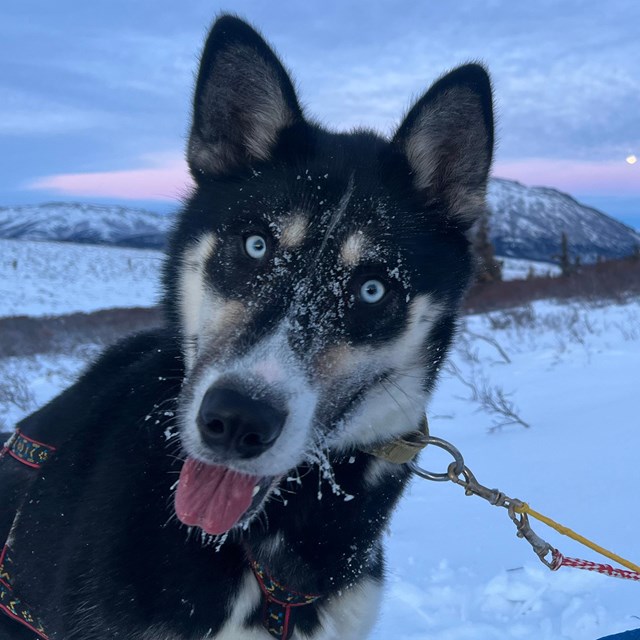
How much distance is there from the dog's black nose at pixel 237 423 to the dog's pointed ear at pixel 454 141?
3.84ft

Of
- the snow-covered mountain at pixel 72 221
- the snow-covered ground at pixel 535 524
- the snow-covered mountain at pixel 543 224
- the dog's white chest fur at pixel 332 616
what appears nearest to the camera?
the dog's white chest fur at pixel 332 616

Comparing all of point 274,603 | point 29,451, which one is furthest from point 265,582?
point 29,451

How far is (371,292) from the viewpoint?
2.04 m

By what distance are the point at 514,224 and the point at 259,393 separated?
12877 cm

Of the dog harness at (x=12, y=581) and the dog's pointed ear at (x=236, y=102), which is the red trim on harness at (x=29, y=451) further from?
A: the dog's pointed ear at (x=236, y=102)

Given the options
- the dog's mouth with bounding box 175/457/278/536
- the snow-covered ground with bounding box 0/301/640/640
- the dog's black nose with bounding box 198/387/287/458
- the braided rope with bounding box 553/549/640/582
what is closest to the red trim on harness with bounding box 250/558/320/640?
the dog's mouth with bounding box 175/457/278/536

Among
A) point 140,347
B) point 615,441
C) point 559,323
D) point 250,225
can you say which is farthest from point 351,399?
point 559,323

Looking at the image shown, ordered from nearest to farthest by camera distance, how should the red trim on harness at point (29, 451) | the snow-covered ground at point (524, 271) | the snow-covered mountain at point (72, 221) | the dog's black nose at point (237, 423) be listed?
the dog's black nose at point (237, 423)
the red trim on harness at point (29, 451)
the snow-covered ground at point (524, 271)
the snow-covered mountain at point (72, 221)

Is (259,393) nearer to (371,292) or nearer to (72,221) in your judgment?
(371,292)

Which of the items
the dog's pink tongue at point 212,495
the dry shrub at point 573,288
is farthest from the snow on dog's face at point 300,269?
the dry shrub at point 573,288

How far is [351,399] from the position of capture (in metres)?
2.00

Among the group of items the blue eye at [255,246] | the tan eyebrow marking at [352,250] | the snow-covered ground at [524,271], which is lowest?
the snow-covered ground at [524,271]

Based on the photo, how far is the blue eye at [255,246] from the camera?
204 centimetres

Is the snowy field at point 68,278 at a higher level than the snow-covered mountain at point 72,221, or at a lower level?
higher
